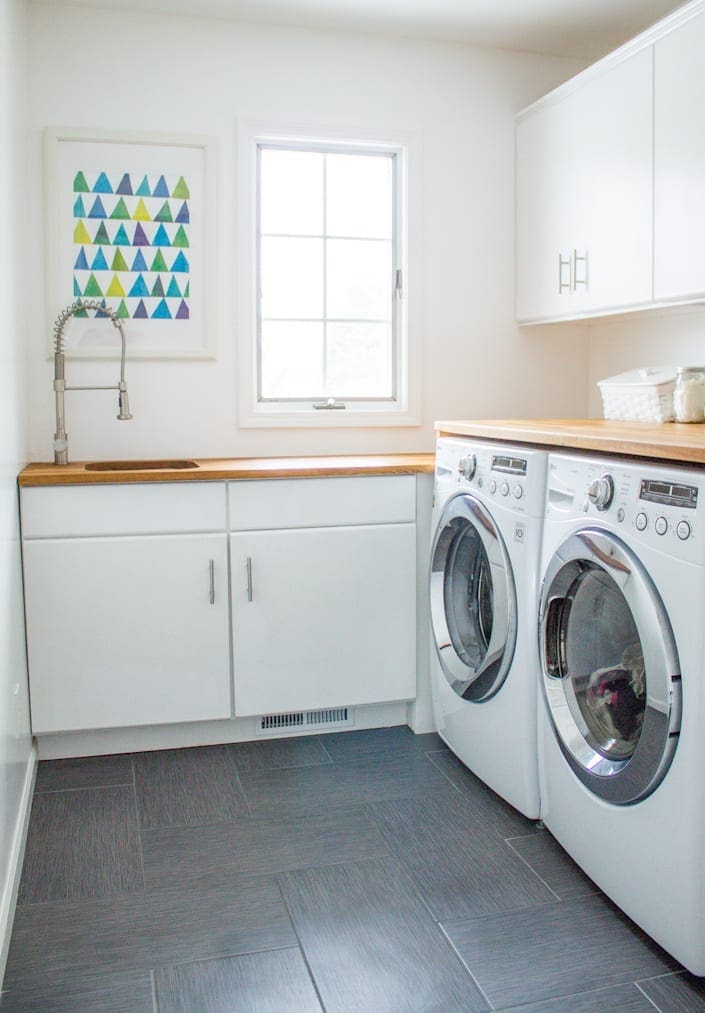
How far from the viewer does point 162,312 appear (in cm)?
317

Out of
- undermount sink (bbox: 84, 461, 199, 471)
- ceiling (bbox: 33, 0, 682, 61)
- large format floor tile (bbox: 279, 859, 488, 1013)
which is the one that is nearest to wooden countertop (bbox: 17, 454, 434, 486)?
undermount sink (bbox: 84, 461, 199, 471)

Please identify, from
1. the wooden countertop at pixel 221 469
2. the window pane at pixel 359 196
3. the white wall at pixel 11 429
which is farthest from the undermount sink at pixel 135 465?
the window pane at pixel 359 196

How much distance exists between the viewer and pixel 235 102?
319 cm

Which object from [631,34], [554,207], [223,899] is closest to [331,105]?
[554,207]

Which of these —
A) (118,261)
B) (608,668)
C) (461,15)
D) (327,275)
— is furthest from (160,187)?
(608,668)

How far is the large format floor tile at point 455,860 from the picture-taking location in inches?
79.0

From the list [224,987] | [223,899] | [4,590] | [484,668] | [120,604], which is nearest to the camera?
[224,987]

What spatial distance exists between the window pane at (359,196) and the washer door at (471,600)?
1283mm

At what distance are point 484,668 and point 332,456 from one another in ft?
3.82

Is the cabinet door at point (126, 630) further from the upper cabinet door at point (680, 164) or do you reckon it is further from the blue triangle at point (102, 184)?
the upper cabinet door at point (680, 164)

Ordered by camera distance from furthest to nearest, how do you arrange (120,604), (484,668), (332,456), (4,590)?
(332,456) < (120,604) < (484,668) < (4,590)

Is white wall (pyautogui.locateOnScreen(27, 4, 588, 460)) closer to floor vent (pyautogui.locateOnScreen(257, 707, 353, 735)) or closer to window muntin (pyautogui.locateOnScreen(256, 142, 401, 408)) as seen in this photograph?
window muntin (pyautogui.locateOnScreen(256, 142, 401, 408))

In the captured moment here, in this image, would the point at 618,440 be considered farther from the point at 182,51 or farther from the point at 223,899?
the point at 182,51

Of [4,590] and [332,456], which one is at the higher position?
[332,456]
